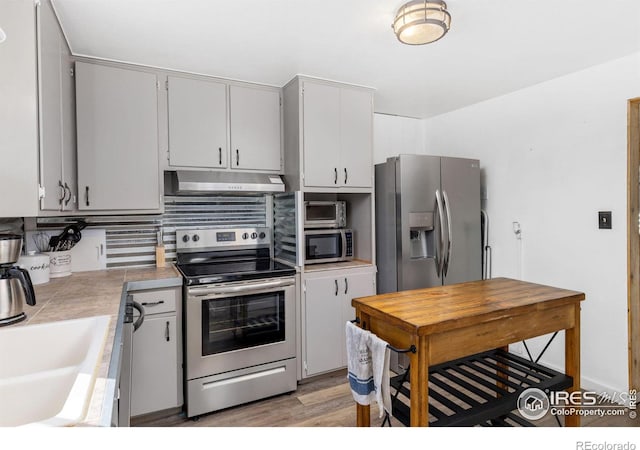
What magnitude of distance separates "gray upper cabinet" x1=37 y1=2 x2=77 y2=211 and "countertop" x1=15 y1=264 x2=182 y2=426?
1.54 ft

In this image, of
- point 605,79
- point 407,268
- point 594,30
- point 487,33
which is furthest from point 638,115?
point 407,268

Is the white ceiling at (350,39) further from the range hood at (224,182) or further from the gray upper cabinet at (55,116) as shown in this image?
the range hood at (224,182)

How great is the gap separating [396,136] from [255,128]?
174 centimetres

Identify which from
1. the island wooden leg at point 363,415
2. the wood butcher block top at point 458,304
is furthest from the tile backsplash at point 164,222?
the island wooden leg at point 363,415

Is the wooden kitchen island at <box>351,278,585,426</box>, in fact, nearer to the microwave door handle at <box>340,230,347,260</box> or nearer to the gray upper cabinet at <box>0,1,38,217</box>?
the microwave door handle at <box>340,230,347,260</box>

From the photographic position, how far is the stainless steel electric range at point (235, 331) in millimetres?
2352

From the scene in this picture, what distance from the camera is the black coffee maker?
1.41 metres

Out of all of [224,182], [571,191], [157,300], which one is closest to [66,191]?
[157,300]

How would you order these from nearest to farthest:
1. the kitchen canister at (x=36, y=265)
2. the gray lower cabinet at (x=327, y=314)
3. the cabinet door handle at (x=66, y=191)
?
the cabinet door handle at (x=66, y=191), the kitchen canister at (x=36, y=265), the gray lower cabinet at (x=327, y=314)

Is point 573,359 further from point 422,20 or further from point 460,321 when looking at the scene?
point 422,20

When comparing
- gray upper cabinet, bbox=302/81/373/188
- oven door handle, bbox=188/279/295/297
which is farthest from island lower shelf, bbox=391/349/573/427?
gray upper cabinet, bbox=302/81/373/188

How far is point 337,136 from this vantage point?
9.53 feet

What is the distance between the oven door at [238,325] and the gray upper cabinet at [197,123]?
98cm

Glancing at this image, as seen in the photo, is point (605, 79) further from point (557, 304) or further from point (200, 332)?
point (200, 332)
